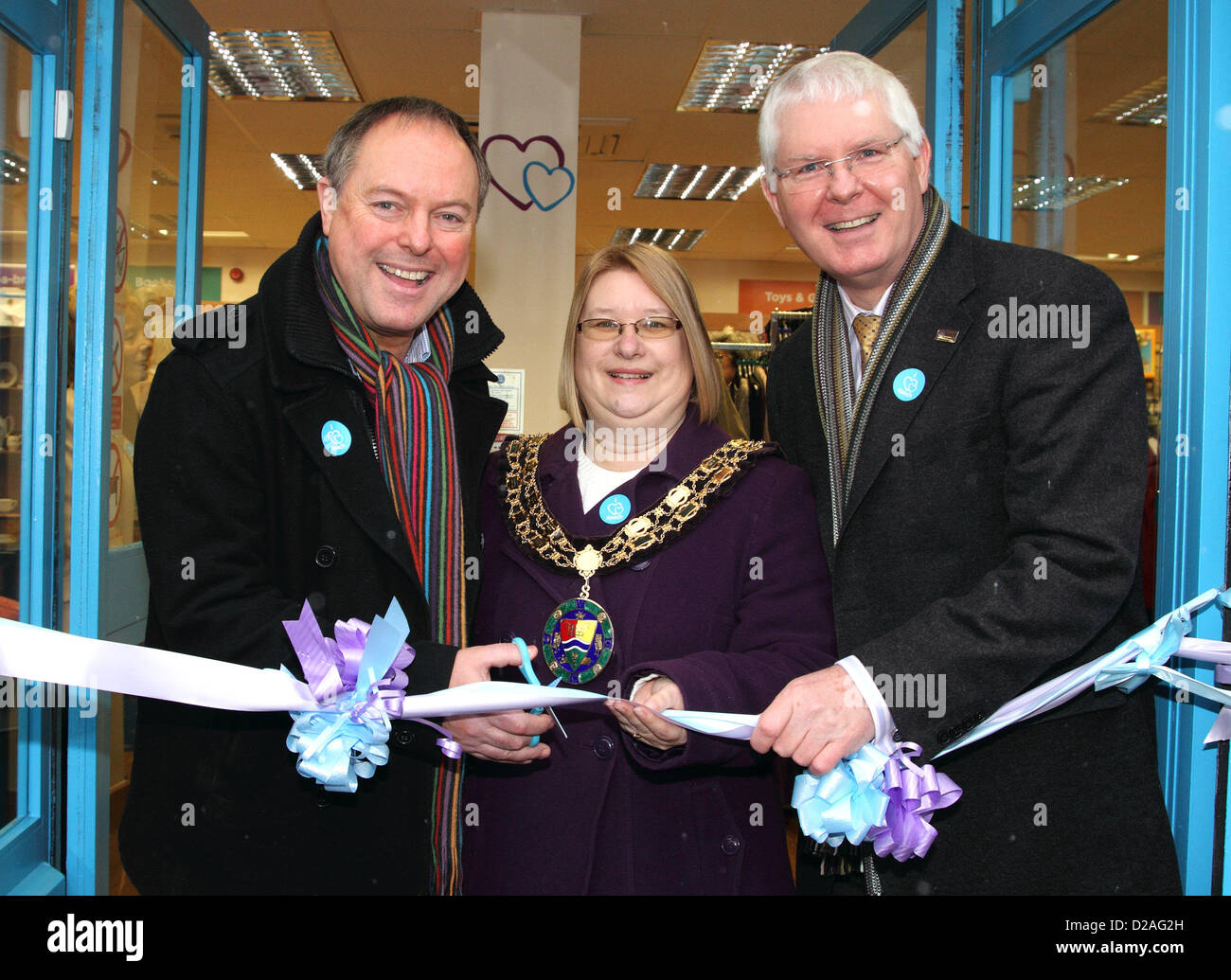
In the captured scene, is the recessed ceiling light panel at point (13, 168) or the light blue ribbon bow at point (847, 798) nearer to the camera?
the light blue ribbon bow at point (847, 798)

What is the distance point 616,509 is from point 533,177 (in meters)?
3.98

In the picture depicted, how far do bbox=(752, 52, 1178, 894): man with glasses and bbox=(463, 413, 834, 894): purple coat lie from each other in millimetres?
95

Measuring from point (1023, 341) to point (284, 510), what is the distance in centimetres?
129

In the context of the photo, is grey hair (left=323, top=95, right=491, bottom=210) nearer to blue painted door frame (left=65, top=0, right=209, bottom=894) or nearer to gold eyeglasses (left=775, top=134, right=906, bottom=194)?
gold eyeglasses (left=775, top=134, right=906, bottom=194)

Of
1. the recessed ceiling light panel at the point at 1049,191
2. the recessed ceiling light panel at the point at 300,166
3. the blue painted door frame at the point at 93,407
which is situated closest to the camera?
the blue painted door frame at the point at 93,407

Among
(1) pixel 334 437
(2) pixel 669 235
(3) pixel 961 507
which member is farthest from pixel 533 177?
(2) pixel 669 235

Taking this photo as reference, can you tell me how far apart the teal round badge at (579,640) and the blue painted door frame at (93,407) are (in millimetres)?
1266

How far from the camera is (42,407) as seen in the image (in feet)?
7.23

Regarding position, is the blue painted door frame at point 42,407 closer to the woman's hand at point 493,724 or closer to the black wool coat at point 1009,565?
the woman's hand at point 493,724

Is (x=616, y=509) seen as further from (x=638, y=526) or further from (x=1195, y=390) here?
(x=1195, y=390)

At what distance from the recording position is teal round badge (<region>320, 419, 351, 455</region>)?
1748 mm

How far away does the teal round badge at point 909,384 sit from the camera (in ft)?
5.61

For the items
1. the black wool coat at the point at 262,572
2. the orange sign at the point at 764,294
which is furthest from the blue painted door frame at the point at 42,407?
the orange sign at the point at 764,294
